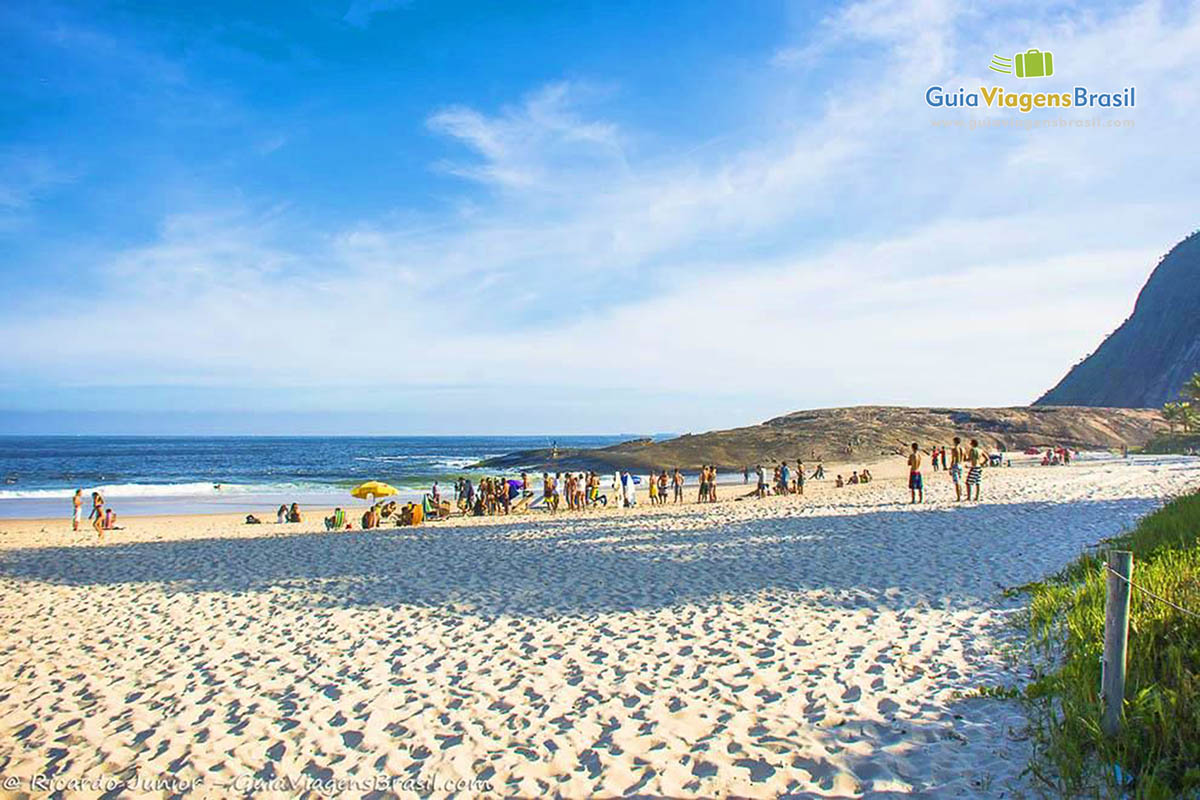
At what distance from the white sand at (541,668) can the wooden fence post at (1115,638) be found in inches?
24.9

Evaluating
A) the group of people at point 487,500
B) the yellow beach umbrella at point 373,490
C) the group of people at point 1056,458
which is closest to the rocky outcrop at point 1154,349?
the group of people at point 1056,458

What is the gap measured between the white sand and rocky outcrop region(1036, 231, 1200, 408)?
82.6m

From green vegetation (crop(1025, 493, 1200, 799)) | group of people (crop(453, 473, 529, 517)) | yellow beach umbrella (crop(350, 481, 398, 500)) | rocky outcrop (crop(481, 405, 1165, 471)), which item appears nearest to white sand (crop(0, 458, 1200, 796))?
green vegetation (crop(1025, 493, 1200, 799))

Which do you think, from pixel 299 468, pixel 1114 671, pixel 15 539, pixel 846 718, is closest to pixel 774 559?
pixel 846 718

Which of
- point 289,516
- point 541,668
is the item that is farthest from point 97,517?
point 541,668

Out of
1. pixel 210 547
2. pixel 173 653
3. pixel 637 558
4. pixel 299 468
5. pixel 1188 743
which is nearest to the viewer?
pixel 1188 743

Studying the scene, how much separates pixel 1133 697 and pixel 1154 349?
332 feet

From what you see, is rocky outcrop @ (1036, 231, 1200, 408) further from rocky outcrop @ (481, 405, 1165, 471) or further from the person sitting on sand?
the person sitting on sand

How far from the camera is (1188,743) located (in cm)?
423

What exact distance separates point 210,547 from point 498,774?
15.5m

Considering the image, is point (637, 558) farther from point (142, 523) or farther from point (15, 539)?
point (142, 523)

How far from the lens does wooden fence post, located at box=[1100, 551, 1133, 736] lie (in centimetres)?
434

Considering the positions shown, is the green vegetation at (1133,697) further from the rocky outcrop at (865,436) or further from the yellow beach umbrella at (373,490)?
the rocky outcrop at (865,436)

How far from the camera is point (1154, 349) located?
84.4 metres
